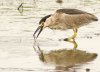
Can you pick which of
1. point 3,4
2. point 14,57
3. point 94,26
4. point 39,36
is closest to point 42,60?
point 14,57

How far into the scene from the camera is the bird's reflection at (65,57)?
35.7 feet

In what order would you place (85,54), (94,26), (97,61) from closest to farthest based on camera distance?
(97,61), (85,54), (94,26)

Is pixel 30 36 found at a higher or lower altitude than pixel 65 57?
lower

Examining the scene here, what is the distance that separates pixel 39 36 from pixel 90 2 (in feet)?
24.7

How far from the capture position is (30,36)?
14.4 m

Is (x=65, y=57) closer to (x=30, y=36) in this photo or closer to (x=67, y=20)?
(x=30, y=36)

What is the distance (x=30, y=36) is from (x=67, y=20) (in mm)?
1175

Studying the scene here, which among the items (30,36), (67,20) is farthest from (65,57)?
(67,20)

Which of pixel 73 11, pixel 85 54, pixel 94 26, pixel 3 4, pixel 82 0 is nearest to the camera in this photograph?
pixel 85 54

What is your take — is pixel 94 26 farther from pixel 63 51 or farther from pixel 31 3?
pixel 31 3

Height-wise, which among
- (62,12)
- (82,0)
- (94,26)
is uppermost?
(62,12)

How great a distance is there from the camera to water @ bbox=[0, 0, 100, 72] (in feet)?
35.3

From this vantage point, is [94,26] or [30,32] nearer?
[30,32]

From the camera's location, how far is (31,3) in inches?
845
